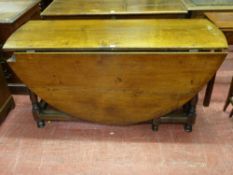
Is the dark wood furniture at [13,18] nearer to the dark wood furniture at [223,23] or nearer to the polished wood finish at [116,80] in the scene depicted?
the polished wood finish at [116,80]

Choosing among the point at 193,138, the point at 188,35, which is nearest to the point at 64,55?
the point at 188,35

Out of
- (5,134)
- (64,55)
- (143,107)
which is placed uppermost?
(64,55)

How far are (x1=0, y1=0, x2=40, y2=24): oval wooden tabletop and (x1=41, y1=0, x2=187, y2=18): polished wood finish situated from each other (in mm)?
173

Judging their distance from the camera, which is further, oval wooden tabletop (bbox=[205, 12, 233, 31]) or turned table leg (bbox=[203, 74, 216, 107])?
turned table leg (bbox=[203, 74, 216, 107])

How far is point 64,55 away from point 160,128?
99 centimetres

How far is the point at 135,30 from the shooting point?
1.79 m

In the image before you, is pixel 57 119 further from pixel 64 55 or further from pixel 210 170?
pixel 210 170

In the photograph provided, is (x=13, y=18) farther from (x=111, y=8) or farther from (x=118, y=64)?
(x=118, y=64)

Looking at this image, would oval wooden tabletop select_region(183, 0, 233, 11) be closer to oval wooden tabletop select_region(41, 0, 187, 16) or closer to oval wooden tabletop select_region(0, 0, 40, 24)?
oval wooden tabletop select_region(41, 0, 187, 16)

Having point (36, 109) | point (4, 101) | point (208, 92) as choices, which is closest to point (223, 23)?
point (208, 92)

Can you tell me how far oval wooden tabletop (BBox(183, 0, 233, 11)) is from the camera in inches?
85.7

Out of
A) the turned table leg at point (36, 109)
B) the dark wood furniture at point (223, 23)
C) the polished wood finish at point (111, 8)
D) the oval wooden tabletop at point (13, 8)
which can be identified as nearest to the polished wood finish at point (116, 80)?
the turned table leg at point (36, 109)

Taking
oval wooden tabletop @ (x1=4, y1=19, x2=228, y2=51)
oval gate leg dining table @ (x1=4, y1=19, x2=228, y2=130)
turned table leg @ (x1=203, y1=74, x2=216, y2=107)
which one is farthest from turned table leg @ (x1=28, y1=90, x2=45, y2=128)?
turned table leg @ (x1=203, y1=74, x2=216, y2=107)

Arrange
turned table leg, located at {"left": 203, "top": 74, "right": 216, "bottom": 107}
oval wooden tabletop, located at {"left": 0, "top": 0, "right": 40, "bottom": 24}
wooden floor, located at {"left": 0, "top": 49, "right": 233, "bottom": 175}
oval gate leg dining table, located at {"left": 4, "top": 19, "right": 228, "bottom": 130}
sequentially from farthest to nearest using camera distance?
1. turned table leg, located at {"left": 203, "top": 74, "right": 216, "bottom": 107}
2. oval wooden tabletop, located at {"left": 0, "top": 0, "right": 40, "bottom": 24}
3. wooden floor, located at {"left": 0, "top": 49, "right": 233, "bottom": 175}
4. oval gate leg dining table, located at {"left": 4, "top": 19, "right": 228, "bottom": 130}
